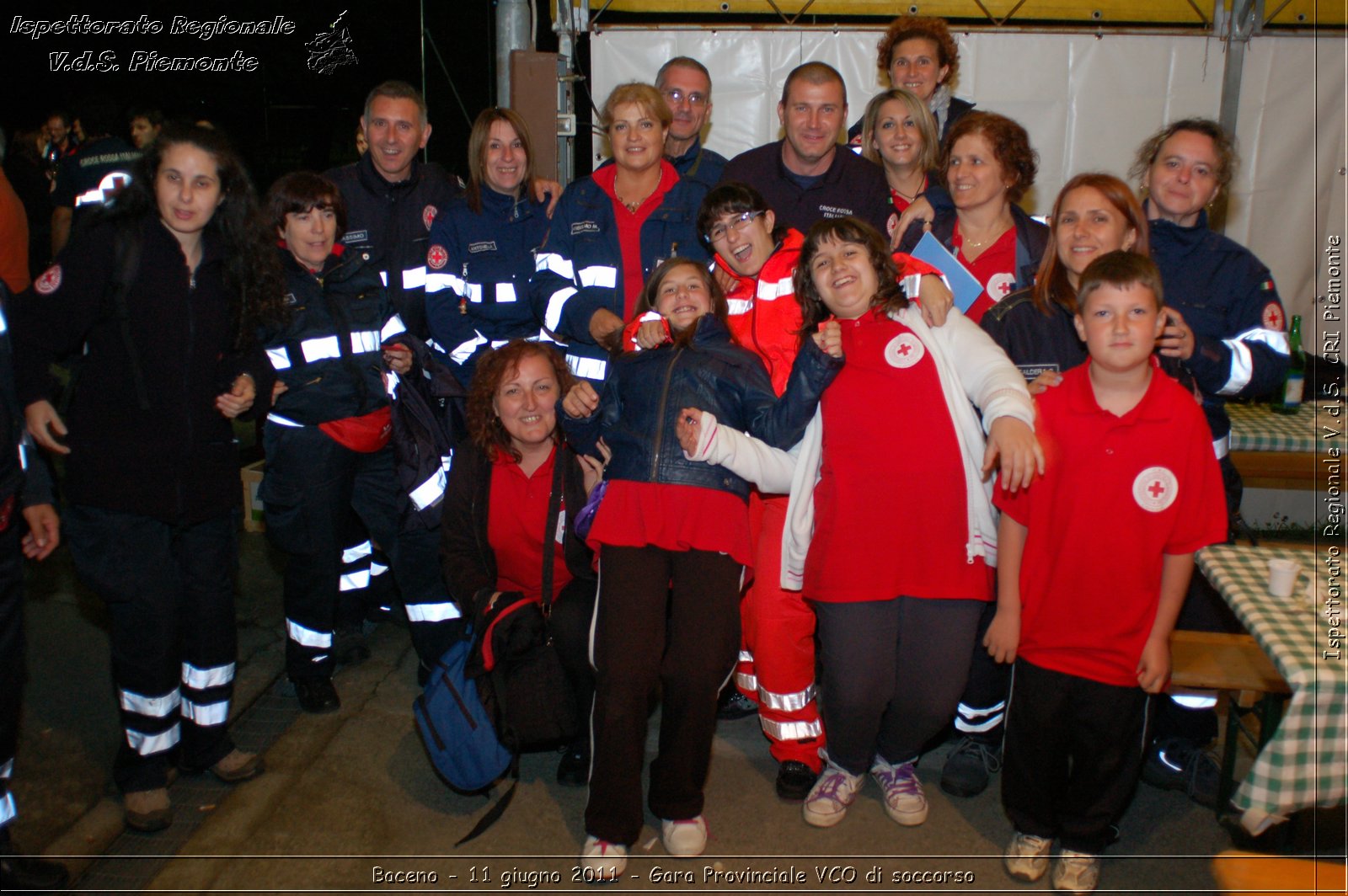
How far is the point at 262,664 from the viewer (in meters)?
4.48

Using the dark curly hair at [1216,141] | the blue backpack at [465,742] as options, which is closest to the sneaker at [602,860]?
the blue backpack at [465,742]

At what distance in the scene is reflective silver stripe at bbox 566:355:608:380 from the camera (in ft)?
13.3

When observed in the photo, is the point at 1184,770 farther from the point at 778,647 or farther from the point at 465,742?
the point at 465,742

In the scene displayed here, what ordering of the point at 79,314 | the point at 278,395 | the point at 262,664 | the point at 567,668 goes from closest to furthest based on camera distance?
the point at 79,314 → the point at 567,668 → the point at 278,395 → the point at 262,664

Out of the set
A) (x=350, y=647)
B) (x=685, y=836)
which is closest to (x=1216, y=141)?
(x=685, y=836)

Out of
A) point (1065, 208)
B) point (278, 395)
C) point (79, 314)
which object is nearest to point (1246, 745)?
point (1065, 208)

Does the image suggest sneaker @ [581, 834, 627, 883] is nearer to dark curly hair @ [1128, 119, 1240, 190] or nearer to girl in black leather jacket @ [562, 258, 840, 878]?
girl in black leather jacket @ [562, 258, 840, 878]

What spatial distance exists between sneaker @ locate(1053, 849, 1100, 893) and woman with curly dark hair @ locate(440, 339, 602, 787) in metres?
1.60

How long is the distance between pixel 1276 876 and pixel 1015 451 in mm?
1239

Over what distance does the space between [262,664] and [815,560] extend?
8.94 ft

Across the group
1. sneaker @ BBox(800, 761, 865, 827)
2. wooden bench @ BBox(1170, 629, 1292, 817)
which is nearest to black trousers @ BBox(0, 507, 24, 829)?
sneaker @ BBox(800, 761, 865, 827)

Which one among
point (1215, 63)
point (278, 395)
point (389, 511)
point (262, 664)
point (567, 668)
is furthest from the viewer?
point (1215, 63)

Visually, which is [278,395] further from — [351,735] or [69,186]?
[69,186]

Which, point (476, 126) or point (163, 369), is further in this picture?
point (476, 126)
